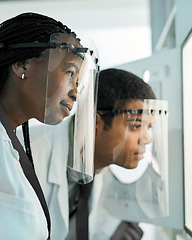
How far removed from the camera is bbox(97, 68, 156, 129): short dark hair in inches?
43.3

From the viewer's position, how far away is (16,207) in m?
0.68

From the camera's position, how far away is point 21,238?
0.66 metres

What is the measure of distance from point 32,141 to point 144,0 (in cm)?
A: 153

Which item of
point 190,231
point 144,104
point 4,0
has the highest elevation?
point 4,0

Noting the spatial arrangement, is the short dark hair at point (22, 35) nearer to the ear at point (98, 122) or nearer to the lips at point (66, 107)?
the lips at point (66, 107)

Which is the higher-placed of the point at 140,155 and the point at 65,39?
the point at 65,39

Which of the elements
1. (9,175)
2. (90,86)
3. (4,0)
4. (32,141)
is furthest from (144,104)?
(4,0)

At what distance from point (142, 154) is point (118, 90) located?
219 millimetres

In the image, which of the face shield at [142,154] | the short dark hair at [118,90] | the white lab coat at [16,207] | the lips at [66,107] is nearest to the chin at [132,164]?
the face shield at [142,154]

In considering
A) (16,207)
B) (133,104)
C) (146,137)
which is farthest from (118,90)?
(16,207)

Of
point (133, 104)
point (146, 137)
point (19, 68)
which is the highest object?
point (19, 68)

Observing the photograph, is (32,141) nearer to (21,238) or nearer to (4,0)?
(21,238)

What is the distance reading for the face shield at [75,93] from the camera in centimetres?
82

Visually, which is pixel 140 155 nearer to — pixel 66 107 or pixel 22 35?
pixel 66 107
